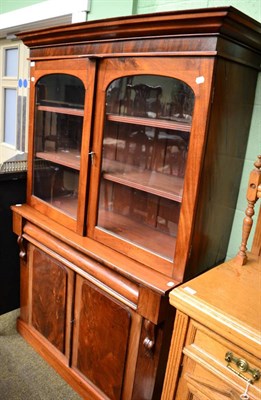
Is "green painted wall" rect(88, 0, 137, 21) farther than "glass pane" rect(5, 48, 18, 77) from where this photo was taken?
No

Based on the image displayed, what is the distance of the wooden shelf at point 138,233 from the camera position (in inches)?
52.0

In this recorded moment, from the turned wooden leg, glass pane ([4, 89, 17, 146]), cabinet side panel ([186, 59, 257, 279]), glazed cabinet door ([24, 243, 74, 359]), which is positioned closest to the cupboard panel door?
glazed cabinet door ([24, 243, 74, 359])

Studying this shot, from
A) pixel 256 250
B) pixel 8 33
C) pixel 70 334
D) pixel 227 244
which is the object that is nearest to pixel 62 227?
pixel 70 334

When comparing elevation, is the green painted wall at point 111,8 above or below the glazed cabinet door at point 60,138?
above

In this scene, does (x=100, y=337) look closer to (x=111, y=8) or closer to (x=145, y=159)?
(x=145, y=159)

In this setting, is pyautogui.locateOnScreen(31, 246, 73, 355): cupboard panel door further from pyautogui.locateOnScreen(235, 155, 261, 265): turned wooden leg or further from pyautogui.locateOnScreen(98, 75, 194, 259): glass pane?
pyautogui.locateOnScreen(235, 155, 261, 265): turned wooden leg

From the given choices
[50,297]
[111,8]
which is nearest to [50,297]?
[50,297]

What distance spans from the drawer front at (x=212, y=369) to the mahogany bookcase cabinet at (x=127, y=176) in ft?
0.70

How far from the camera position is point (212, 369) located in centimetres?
92

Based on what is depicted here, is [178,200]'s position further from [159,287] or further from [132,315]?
[132,315]

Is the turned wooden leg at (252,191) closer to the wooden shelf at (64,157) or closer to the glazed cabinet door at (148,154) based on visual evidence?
the glazed cabinet door at (148,154)

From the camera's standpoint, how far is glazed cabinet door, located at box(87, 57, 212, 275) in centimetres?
111

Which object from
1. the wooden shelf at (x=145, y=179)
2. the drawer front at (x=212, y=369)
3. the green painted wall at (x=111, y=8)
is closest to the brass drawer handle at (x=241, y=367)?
the drawer front at (x=212, y=369)

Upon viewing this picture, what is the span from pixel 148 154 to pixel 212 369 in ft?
2.99
